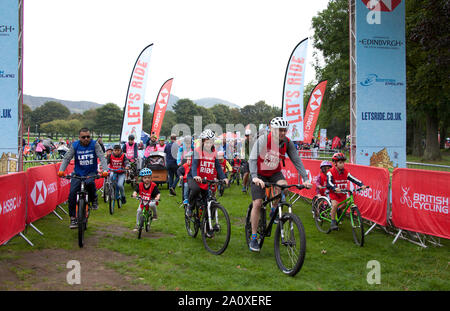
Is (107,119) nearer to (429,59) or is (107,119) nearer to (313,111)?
(313,111)

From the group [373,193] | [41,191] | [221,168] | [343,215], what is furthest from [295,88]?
[41,191]

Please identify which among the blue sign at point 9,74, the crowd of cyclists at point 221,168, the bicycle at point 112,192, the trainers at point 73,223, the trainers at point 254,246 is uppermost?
the blue sign at point 9,74

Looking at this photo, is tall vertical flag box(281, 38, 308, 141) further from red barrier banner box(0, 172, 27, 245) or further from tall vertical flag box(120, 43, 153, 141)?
red barrier banner box(0, 172, 27, 245)

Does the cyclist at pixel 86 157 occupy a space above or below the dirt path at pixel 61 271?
above

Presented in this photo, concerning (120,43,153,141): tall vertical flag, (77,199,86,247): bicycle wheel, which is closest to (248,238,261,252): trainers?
(77,199,86,247): bicycle wheel

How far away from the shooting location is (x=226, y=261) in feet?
19.8

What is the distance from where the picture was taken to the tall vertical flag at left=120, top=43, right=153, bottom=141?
17844 millimetres

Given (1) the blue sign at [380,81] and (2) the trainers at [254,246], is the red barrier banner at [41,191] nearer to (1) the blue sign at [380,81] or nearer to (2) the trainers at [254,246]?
(2) the trainers at [254,246]

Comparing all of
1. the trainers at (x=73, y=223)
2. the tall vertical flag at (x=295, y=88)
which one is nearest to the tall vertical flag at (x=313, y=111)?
the tall vertical flag at (x=295, y=88)

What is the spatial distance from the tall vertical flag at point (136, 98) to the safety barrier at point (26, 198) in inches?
308

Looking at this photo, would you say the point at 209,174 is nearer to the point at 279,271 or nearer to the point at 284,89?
the point at 279,271

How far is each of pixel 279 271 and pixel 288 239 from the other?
0.51 meters

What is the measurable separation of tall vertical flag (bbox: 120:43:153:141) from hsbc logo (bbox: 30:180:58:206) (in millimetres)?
8808

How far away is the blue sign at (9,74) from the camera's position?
9.27 metres
